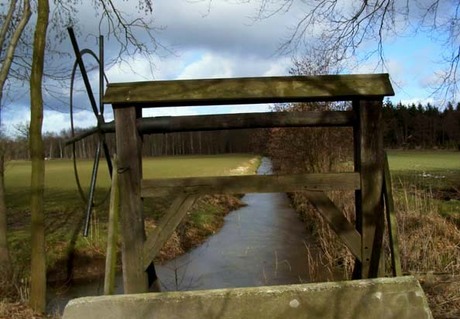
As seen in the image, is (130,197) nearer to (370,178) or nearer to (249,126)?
(249,126)

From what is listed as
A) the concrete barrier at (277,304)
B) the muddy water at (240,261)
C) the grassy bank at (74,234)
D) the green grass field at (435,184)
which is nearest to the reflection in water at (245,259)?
the muddy water at (240,261)

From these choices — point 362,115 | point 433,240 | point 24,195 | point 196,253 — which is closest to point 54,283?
point 196,253

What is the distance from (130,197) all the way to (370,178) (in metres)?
2.41

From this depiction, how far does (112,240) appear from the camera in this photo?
→ 4.55m

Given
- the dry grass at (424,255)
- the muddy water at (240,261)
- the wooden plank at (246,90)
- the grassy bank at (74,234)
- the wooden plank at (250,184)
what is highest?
the wooden plank at (246,90)

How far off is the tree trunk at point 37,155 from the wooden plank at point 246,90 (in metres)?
3.15

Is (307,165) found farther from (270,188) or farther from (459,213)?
(270,188)

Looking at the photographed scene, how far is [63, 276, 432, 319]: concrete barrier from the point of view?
400 centimetres

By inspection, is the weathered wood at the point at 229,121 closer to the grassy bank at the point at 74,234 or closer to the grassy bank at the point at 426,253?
the grassy bank at the point at 426,253

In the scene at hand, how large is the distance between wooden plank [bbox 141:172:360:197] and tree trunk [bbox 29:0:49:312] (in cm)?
341

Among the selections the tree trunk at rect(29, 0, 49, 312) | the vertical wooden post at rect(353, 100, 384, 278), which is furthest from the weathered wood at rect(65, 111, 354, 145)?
the tree trunk at rect(29, 0, 49, 312)

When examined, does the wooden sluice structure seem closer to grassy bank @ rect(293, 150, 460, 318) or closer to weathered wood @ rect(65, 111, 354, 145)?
weathered wood @ rect(65, 111, 354, 145)

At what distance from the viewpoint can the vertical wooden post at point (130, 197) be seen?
5.00 meters

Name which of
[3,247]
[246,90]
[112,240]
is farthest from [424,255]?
[3,247]
